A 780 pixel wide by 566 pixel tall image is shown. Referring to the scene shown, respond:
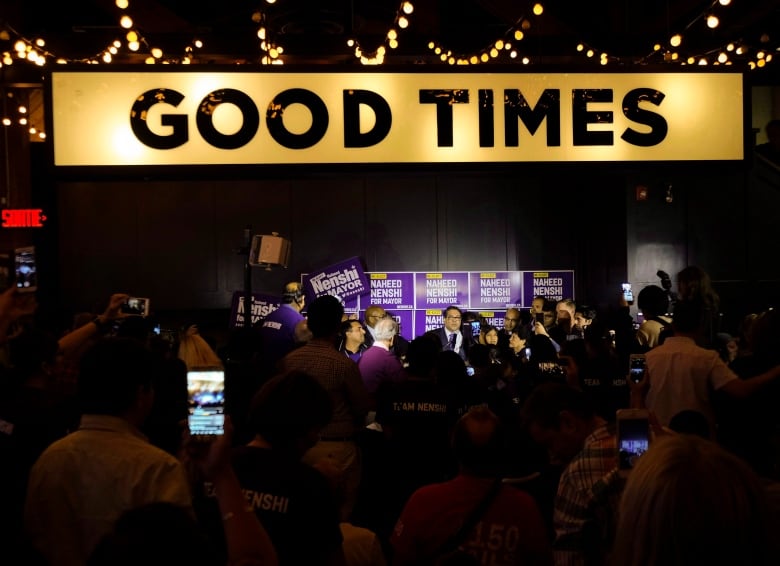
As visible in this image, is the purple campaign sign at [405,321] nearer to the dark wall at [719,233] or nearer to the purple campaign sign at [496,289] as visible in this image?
the purple campaign sign at [496,289]

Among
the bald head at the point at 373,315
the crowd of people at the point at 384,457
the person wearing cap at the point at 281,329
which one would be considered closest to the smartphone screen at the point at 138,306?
the crowd of people at the point at 384,457

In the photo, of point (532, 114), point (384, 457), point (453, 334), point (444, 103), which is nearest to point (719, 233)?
point (453, 334)

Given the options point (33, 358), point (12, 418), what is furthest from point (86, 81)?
point (12, 418)

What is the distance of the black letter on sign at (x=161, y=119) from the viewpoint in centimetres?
347

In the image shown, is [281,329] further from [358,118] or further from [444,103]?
[444,103]

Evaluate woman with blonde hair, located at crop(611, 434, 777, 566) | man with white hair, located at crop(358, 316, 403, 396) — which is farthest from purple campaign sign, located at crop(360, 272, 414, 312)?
woman with blonde hair, located at crop(611, 434, 777, 566)

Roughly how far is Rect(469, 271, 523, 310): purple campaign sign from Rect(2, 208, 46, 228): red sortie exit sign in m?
7.40

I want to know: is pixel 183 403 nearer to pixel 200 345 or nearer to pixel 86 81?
pixel 200 345

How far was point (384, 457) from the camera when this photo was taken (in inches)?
176

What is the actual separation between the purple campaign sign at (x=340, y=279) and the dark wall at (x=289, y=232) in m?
3.53

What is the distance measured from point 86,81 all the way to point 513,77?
1.89 meters

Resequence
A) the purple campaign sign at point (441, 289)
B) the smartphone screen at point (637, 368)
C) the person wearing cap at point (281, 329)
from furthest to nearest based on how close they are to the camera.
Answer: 1. the purple campaign sign at point (441, 289)
2. the person wearing cap at point (281, 329)
3. the smartphone screen at point (637, 368)

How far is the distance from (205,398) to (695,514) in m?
1.68

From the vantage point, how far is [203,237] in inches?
537
